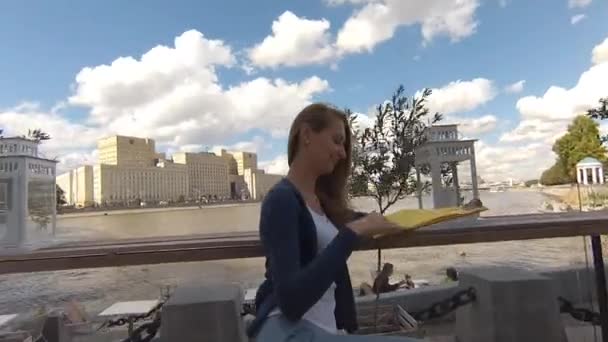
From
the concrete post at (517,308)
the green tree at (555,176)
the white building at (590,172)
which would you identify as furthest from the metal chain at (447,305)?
the green tree at (555,176)

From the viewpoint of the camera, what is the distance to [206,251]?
1205 millimetres

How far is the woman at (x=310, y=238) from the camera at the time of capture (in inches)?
35.5

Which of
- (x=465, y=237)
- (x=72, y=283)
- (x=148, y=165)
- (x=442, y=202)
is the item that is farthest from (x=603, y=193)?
(x=148, y=165)

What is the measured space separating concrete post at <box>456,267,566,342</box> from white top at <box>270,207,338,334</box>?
1.12 metres

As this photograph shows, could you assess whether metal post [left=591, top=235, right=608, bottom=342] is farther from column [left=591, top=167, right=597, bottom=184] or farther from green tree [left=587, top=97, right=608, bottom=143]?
column [left=591, top=167, right=597, bottom=184]

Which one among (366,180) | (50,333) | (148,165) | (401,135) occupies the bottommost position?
(50,333)

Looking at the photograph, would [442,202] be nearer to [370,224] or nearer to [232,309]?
[232,309]

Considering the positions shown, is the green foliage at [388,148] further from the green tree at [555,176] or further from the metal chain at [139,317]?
the green tree at [555,176]

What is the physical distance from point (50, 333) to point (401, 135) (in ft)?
16.9

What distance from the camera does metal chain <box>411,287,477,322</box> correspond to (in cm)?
169

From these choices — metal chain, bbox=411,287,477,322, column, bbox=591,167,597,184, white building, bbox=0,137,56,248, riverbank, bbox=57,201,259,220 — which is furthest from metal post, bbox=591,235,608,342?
riverbank, bbox=57,201,259,220

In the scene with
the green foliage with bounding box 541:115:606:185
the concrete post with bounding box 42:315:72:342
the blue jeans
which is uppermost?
the green foliage with bounding box 541:115:606:185

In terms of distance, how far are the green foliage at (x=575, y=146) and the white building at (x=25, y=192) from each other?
27315mm

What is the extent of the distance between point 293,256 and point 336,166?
0.37 metres
